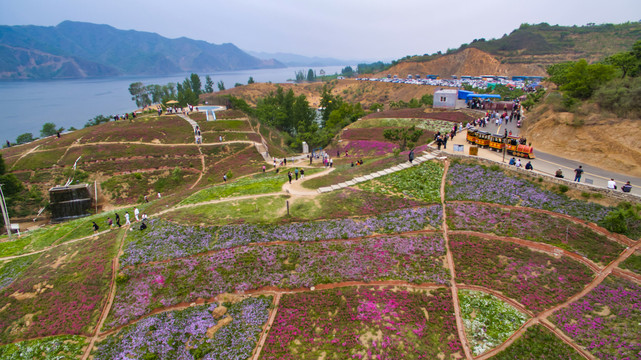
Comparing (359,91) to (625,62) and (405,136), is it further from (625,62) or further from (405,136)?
(625,62)

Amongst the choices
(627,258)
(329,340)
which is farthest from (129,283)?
(627,258)

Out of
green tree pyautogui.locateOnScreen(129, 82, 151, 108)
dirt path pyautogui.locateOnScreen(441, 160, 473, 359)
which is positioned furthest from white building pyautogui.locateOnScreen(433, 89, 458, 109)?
green tree pyautogui.locateOnScreen(129, 82, 151, 108)

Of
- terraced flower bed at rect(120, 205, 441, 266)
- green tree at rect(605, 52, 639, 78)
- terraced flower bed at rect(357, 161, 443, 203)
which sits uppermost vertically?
green tree at rect(605, 52, 639, 78)

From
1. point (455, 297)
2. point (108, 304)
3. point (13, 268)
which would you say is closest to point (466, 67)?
point (455, 297)

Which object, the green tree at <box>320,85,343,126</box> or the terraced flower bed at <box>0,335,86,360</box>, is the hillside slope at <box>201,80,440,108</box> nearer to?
the green tree at <box>320,85,343,126</box>

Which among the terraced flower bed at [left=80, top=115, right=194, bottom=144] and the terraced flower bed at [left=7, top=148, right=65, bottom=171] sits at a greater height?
the terraced flower bed at [left=80, top=115, right=194, bottom=144]

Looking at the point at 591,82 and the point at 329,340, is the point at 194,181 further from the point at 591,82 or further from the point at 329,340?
the point at 591,82

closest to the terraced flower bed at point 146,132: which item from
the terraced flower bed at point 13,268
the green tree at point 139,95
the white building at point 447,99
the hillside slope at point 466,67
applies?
the terraced flower bed at point 13,268
